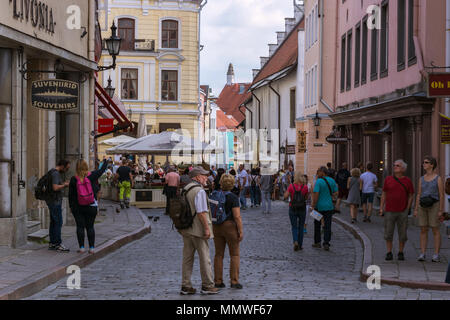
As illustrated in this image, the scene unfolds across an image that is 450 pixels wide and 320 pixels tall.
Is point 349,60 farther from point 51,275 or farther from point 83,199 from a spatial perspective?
point 51,275

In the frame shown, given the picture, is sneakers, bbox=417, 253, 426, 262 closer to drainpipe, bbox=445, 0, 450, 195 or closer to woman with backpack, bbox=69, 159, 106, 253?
woman with backpack, bbox=69, 159, 106, 253

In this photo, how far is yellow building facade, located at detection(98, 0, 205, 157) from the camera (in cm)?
5378

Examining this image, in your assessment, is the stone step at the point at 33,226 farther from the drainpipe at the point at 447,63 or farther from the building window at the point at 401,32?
the building window at the point at 401,32

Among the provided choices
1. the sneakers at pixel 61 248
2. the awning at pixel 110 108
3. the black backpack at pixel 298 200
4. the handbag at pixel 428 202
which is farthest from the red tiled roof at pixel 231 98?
the handbag at pixel 428 202

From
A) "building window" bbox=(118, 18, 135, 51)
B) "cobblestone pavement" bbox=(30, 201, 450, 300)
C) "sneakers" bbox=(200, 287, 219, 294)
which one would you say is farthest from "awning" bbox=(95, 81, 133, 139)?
"building window" bbox=(118, 18, 135, 51)

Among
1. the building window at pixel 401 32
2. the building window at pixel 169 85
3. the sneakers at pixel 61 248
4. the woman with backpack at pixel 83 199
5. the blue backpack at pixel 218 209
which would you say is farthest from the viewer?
the building window at pixel 169 85

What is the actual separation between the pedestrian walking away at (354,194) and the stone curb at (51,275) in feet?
23.7

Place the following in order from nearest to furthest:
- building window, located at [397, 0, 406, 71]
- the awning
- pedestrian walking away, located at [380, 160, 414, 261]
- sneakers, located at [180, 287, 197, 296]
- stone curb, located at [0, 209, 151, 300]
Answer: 1. stone curb, located at [0, 209, 151, 300]
2. sneakers, located at [180, 287, 197, 296]
3. pedestrian walking away, located at [380, 160, 414, 261]
4. building window, located at [397, 0, 406, 71]
5. the awning

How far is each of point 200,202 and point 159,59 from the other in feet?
145

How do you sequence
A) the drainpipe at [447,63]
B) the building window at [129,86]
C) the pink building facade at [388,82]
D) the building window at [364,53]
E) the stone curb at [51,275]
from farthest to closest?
the building window at [129,86] < the building window at [364,53] < the pink building facade at [388,82] < the drainpipe at [447,63] < the stone curb at [51,275]

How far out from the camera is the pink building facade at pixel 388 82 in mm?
20734

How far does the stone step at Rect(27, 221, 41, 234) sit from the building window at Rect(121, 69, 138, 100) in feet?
121
